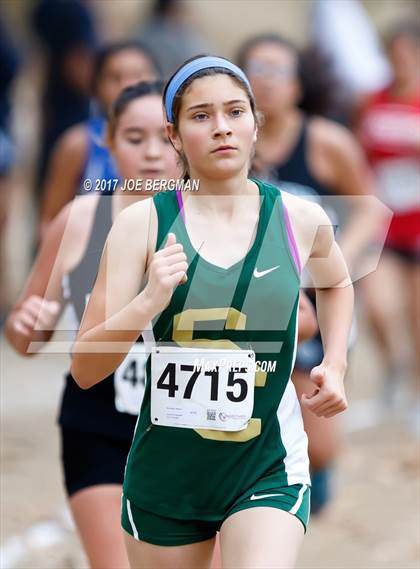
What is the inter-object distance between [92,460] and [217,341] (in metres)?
0.98

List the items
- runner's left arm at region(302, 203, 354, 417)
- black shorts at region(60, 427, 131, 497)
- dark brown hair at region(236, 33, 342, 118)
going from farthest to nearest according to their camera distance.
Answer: dark brown hair at region(236, 33, 342, 118) → black shorts at region(60, 427, 131, 497) → runner's left arm at region(302, 203, 354, 417)

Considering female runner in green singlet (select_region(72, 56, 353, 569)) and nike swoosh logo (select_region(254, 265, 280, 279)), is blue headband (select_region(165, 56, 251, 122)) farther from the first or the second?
nike swoosh logo (select_region(254, 265, 280, 279))

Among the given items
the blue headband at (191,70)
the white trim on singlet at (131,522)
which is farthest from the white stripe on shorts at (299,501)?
the blue headband at (191,70)

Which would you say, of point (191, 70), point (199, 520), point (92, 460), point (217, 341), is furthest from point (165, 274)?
point (92, 460)

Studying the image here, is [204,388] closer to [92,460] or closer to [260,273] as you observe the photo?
[260,273]

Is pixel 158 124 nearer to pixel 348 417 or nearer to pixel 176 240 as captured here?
pixel 176 240

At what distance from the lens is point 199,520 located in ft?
10.3

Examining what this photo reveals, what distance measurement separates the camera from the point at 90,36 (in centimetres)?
930

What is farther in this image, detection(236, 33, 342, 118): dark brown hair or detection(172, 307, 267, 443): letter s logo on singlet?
detection(236, 33, 342, 118): dark brown hair

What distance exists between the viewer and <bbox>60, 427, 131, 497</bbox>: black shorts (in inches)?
152

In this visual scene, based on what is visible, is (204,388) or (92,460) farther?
(92,460)

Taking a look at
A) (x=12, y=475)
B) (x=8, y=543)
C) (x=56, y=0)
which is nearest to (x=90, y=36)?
(x=56, y=0)

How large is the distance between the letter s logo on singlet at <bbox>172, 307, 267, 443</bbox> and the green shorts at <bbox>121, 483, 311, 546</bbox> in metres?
0.13

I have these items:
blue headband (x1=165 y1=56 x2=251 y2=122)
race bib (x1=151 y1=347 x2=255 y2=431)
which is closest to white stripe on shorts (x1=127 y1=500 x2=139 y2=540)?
race bib (x1=151 y1=347 x2=255 y2=431)
